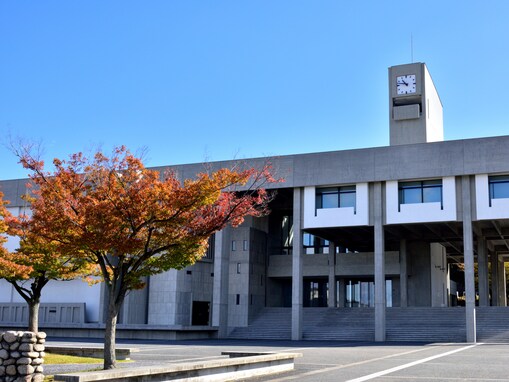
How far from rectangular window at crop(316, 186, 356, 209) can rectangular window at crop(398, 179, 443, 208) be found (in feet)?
9.75

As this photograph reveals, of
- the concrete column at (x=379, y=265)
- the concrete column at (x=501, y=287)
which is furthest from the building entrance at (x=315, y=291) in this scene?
the concrete column at (x=379, y=265)

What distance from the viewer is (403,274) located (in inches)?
1929

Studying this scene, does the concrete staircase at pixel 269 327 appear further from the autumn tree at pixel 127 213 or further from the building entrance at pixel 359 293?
the autumn tree at pixel 127 213

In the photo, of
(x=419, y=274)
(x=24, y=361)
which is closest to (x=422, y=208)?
(x=419, y=274)

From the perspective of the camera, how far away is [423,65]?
4738 centimetres

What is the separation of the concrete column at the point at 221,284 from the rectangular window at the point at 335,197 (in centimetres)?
702

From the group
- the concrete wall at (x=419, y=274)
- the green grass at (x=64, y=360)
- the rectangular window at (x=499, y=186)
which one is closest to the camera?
the green grass at (x=64, y=360)

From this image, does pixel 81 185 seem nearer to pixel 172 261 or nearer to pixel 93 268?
pixel 172 261

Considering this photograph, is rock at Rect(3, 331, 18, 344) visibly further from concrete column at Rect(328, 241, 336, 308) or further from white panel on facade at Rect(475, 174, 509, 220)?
concrete column at Rect(328, 241, 336, 308)

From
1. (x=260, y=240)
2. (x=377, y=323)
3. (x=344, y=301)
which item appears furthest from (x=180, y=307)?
(x=344, y=301)

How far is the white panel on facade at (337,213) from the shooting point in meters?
37.8

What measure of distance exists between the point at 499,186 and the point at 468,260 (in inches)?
176

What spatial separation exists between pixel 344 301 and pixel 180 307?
17.0 metres

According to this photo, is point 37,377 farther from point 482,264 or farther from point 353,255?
point 482,264
